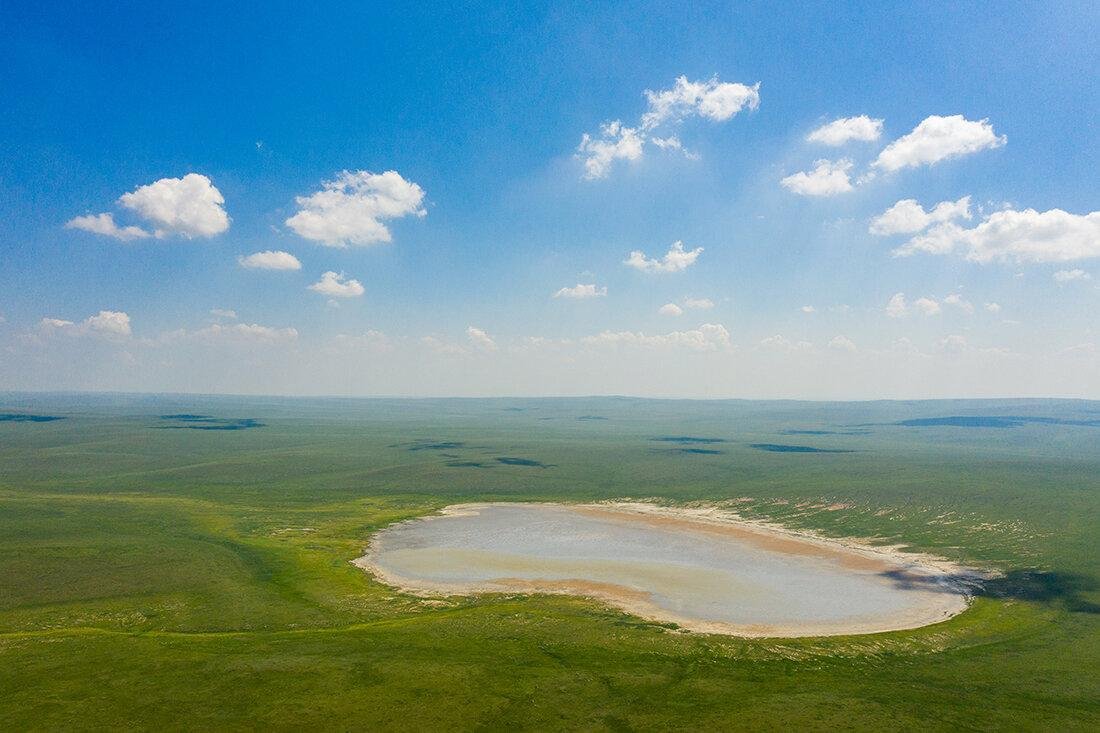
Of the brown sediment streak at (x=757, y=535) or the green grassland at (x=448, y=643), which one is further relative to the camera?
the brown sediment streak at (x=757, y=535)

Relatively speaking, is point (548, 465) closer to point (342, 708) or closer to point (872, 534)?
point (872, 534)

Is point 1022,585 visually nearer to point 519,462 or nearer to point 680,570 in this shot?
point 680,570

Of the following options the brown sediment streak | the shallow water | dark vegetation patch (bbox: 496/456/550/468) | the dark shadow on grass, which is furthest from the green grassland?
dark vegetation patch (bbox: 496/456/550/468)

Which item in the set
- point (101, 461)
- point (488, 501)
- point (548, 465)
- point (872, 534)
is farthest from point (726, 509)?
point (101, 461)

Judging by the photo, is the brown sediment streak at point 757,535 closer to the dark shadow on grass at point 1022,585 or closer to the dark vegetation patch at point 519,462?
the dark shadow on grass at point 1022,585

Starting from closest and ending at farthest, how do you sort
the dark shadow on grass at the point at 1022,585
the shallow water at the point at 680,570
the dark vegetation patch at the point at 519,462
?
the shallow water at the point at 680,570 → the dark shadow on grass at the point at 1022,585 → the dark vegetation patch at the point at 519,462

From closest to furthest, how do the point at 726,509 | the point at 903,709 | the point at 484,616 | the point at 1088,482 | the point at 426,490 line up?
the point at 903,709, the point at 484,616, the point at 726,509, the point at 1088,482, the point at 426,490

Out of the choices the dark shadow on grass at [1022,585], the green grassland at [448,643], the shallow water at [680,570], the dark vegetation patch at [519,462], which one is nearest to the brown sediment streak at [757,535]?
the shallow water at [680,570]
